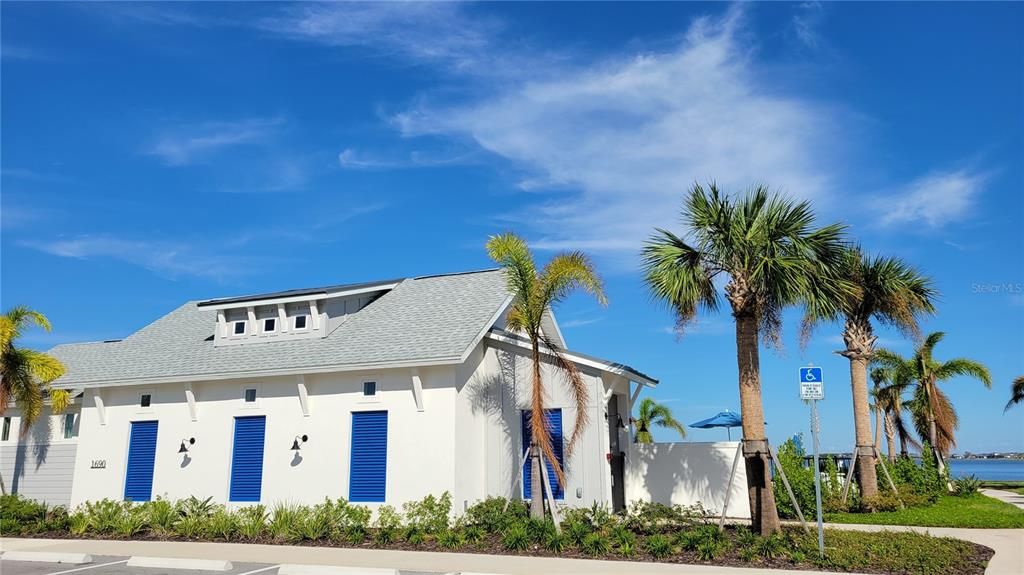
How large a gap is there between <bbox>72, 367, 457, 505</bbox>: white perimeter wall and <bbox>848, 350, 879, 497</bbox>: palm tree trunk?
38.0ft

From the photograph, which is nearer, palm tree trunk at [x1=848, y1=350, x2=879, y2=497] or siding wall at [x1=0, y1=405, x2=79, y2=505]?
palm tree trunk at [x1=848, y1=350, x2=879, y2=497]

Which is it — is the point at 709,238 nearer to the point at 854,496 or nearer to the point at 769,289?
the point at 769,289

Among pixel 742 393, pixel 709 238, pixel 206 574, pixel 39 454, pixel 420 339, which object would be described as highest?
pixel 709 238

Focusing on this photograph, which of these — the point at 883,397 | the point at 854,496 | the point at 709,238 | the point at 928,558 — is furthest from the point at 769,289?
the point at 883,397

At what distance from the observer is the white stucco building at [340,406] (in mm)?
16359

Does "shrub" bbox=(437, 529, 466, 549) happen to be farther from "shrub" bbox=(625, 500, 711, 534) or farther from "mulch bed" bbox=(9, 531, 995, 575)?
"shrub" bbox=(625, 500, 711, 534)

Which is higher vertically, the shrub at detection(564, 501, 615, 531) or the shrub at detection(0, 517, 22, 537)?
the shrub at detection(564, 501, 615, 531)

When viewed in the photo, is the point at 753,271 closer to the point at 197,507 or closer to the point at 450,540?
the point at 450,540

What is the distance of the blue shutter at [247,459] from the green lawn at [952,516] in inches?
555

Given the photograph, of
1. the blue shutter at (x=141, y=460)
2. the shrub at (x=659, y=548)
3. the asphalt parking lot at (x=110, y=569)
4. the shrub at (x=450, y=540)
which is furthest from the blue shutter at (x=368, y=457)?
the shrub at (x=659, y=548)

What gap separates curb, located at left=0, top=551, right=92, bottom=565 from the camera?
1286cm

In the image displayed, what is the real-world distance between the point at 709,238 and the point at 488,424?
7.09 metres

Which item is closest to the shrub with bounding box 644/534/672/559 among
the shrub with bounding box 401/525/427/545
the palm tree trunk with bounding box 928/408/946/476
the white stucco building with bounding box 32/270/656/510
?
the white stucco building with bounding box 32/270/656/510

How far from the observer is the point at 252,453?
58.2ft
